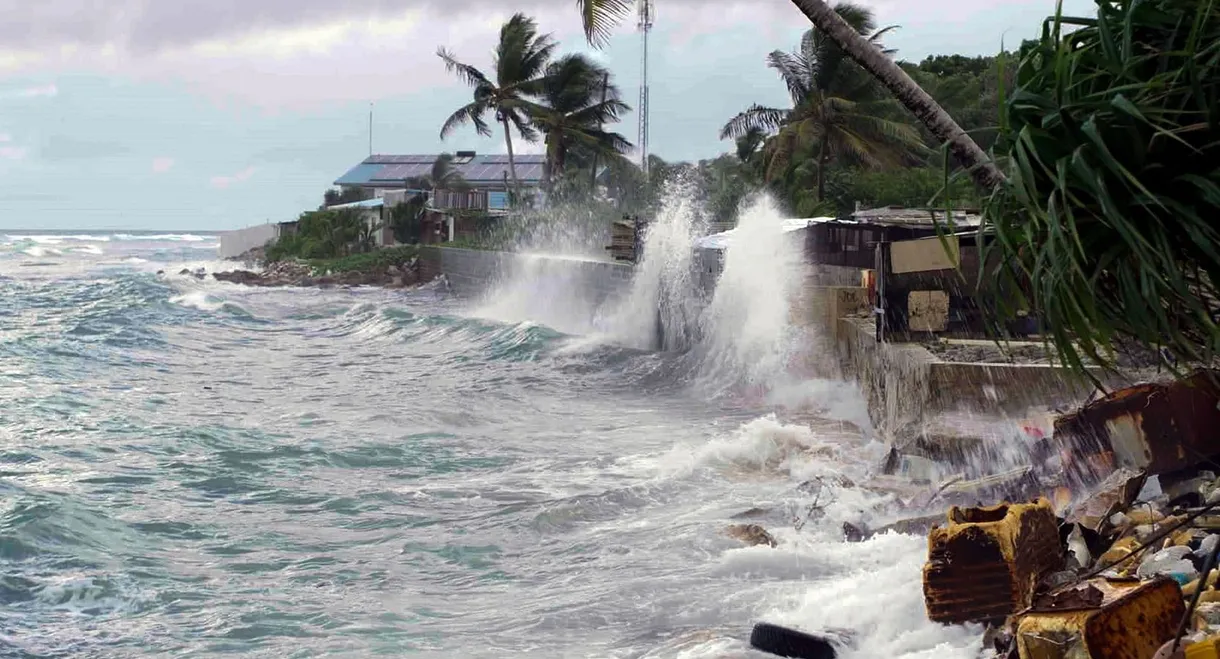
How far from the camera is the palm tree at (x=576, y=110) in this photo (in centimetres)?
4912

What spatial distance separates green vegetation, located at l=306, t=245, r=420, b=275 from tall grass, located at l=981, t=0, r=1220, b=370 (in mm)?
50525

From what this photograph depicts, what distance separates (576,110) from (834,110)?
18.9 meters

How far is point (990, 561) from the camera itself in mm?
6621

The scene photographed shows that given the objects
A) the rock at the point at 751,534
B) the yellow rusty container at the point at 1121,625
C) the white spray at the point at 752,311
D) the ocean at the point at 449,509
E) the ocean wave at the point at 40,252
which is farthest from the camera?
the ocean wave at the point at 40,252

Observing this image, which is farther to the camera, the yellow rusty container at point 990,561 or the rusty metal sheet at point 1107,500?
the rusty metal sheet at point 1107,500

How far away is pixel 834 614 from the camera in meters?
7.53

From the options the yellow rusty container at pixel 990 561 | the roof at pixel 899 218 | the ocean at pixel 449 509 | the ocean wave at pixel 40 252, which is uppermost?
the roof at pixel 899 218

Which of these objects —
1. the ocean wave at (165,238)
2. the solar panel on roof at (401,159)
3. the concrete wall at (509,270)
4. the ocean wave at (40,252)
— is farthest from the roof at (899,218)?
the ocean wave at (165,238)

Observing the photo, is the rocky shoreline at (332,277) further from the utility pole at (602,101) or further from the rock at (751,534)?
the rock at (751,534)

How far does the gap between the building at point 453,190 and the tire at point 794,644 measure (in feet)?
152

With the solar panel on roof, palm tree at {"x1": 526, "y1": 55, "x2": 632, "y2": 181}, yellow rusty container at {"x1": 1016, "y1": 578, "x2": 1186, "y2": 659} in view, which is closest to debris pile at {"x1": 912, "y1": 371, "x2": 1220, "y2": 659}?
yellow rusty container at {"x1": 1016, "y1": 578, "x2": 1186, "y2": 659}

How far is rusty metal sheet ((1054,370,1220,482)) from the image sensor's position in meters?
A: 7.52

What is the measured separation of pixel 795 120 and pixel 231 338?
14500 mm

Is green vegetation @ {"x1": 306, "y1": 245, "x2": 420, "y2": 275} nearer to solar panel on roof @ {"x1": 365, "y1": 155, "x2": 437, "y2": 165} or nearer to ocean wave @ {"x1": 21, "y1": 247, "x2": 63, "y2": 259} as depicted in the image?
solar panel on roof @ {"x1": 365, "y1": 155, "x2": 437, "y2": 165}
